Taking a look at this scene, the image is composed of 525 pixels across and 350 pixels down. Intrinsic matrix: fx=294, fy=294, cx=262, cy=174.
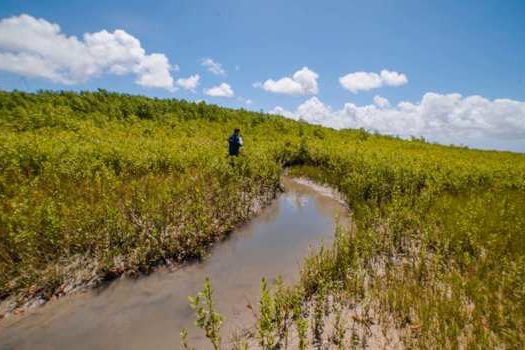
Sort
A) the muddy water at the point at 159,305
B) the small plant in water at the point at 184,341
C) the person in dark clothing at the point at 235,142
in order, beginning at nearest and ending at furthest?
the small plant in water at the point at 184,341, the muddy water at the point at 159,305, the person in dark clothing at the point at 235,142

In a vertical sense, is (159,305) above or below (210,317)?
below

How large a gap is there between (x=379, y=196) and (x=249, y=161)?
550cm

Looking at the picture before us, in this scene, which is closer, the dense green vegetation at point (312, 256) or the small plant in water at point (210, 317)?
the small plant in water at point (210, 317)

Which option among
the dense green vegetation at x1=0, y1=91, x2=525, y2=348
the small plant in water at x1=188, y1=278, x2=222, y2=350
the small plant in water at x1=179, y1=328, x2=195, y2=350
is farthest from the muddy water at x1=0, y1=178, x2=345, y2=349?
the small plant in water at x1=188, y1=278, x2=222, y2=350

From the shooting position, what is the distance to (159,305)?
5066 mm

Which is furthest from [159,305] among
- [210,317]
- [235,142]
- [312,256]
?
[235,142]

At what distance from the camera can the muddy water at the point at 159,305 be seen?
4273 mm

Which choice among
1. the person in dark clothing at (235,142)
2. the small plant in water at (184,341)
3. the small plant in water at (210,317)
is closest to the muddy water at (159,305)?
the small plant in water at (184,341)

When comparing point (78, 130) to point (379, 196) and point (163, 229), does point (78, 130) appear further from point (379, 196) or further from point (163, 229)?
point (379, 196)

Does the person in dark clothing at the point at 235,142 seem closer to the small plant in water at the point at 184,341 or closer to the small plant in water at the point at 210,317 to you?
the small plant in water at the point at 184,341

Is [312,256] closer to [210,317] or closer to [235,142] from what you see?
[210,317]

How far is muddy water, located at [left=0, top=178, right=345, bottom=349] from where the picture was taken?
427 cm

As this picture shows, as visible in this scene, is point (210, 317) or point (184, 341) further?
point (210, 317)

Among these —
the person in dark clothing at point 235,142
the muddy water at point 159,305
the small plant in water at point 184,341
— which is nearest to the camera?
the small plant in water at point 184,341
